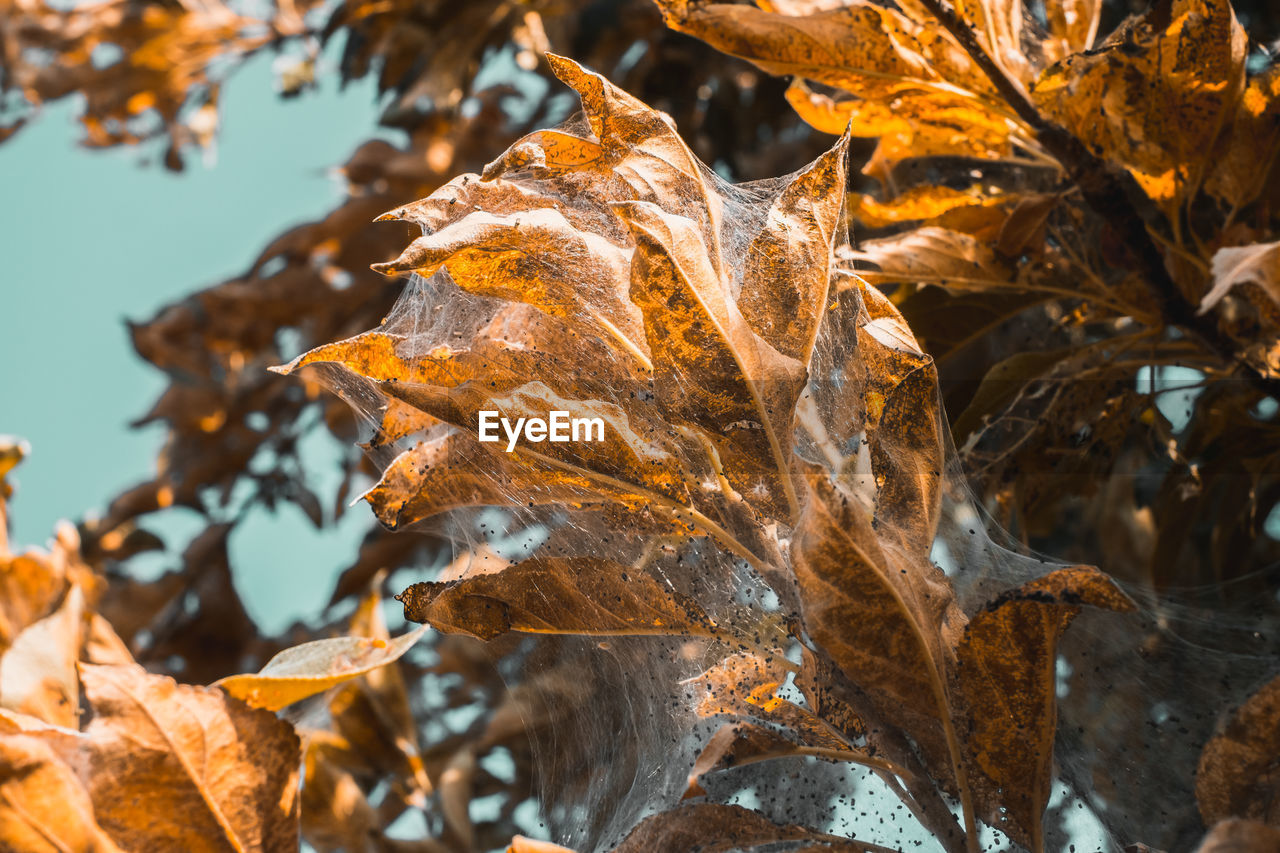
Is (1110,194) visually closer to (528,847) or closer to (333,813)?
(528,847)

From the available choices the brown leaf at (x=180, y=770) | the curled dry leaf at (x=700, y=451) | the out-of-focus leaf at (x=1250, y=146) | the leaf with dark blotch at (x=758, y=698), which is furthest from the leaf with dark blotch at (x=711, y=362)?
the out-of-focus leaf at (x=1250, y=146)

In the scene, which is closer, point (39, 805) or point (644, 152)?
point (39, 805)

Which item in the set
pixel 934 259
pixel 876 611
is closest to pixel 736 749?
pixel 876 611

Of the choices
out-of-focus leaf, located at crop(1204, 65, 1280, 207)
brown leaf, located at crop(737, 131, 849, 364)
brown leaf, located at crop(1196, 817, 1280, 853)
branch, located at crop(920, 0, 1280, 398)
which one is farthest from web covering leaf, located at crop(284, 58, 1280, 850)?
out-of-focus leaf, located at crop(1204, 65, 1280, 207)

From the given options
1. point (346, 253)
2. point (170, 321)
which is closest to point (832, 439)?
point (346, 253)

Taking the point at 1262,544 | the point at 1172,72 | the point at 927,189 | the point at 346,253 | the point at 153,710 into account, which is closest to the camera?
the point at 153,710

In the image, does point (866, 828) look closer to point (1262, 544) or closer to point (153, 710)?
point (153, 710)
